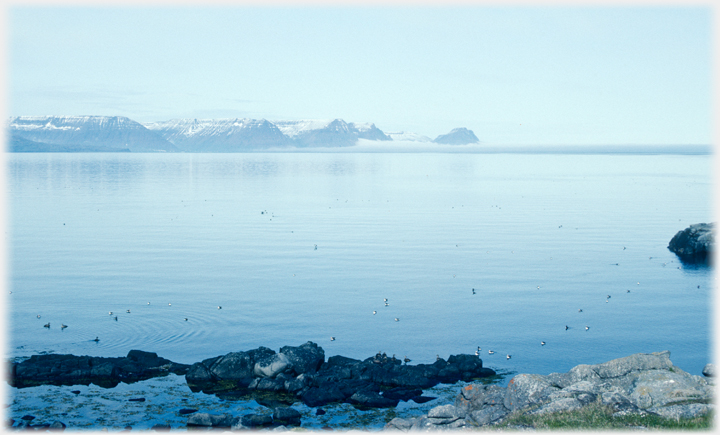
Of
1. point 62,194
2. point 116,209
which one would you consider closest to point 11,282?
point 116,209

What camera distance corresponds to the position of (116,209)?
85.9m

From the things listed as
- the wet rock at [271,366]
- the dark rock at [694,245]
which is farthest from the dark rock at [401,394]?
the dark rock at [694,245]

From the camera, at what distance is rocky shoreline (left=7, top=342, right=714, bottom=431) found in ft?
69.7

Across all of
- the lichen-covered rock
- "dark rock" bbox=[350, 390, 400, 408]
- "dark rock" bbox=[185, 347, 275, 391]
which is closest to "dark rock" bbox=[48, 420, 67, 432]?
"dark rock" bbox=[185, 347, 275, 391]

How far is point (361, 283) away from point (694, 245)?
33.3 meters

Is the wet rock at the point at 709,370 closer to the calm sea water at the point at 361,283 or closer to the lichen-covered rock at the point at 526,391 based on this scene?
the calm sea water at the point at 361,283

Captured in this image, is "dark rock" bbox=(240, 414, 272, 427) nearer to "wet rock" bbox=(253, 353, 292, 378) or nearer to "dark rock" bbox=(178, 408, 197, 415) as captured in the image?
"dark rock" bbox=(178, 408, 197, 415)

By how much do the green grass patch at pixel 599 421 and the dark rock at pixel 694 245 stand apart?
41634 mm

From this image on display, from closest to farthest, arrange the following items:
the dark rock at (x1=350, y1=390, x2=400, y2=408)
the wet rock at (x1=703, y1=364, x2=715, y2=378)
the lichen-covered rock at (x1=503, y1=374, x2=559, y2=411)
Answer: the lichen-covered rock at (x1=503, y1=374, x2=559, y2=411) → the dark rock at (x1=350, y1=390, x2=400, y2=408) → the wet rock at (x1=703, y1=364, x2=715, y2=378)

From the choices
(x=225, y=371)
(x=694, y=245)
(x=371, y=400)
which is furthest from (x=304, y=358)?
(x=694, y=245)

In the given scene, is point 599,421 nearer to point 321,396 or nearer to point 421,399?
point 421,399

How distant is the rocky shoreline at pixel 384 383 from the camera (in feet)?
69.7

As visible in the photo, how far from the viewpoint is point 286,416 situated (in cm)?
2297

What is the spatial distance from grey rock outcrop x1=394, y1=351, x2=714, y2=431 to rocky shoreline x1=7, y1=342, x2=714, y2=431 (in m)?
0.04
